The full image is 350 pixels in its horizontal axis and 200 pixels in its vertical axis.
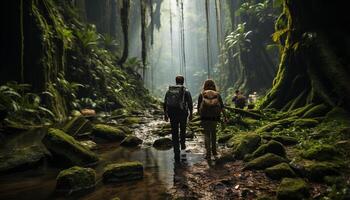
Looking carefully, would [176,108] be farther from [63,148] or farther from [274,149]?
[63,148]

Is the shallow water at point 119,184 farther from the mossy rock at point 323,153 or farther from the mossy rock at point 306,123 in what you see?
the mossy rock at point 306,123

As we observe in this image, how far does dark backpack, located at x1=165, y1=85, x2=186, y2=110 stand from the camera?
7031 millimetres

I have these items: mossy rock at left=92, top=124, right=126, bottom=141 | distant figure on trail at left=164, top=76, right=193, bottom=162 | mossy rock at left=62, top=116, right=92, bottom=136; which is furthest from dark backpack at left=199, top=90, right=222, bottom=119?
mossy rock at left=62, top=116, right=92, bottom=136

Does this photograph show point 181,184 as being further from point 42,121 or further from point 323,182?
point 42,121

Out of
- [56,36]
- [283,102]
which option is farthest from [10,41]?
[283,102]

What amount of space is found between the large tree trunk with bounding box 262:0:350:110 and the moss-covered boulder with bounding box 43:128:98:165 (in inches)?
255

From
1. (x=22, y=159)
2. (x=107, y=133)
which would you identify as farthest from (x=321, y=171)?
(x=107, y=133)

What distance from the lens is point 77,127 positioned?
10375mm

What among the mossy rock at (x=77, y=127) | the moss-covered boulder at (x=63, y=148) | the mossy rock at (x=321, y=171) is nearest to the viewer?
the mossy rock at (x=321, y=171)

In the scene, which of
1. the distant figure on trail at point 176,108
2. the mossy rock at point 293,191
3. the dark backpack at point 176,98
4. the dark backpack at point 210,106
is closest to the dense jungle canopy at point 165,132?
the mossy rock at point 293,191

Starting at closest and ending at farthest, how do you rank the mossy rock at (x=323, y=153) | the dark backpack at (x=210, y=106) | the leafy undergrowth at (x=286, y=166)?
1. the leafy undergrowth at (x=286, y=166)
2. the mossy rock at (x=323, y=153)
3. the dark backpack at (x=210, y=106)

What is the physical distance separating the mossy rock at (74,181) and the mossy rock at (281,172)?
2854mm

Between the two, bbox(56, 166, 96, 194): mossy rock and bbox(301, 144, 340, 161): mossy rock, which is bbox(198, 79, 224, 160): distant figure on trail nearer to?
bbox(301, 144, 340, 161): mossy rock

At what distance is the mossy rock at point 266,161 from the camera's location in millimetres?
5531
